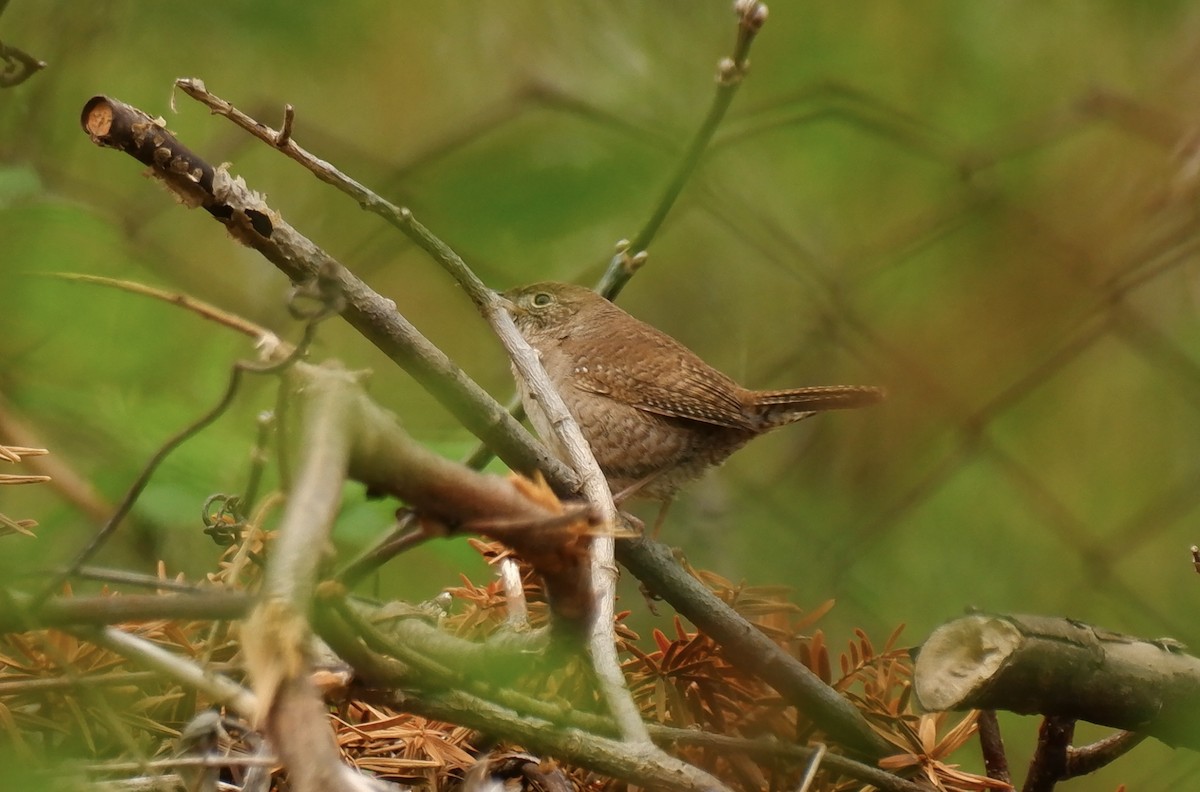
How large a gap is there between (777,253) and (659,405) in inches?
13.7

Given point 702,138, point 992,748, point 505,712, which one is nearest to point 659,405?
point 702,138

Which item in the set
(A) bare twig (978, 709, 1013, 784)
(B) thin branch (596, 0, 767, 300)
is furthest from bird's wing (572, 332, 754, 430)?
(A) bare twig (978, 709, 1013, 784)

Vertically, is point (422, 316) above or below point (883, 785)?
above

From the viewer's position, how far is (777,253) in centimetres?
211

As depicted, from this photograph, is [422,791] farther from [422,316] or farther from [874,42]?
[874,42]

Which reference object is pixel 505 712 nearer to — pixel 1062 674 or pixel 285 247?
pixel 285 247

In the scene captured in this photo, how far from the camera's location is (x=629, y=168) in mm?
1086

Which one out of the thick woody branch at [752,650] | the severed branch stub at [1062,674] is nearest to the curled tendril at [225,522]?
the thick woody branch at [752,650]

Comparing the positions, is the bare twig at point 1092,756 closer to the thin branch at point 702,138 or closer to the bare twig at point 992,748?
the bare twig at point 992,748

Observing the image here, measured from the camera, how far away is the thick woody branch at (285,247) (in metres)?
0.80

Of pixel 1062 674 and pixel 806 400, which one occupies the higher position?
pixel 806 400

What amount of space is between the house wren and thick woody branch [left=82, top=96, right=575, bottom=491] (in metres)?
1.18

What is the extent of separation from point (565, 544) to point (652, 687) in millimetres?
614

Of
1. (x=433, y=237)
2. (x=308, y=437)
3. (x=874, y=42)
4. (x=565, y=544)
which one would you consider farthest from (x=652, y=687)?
(x=874, y=42)
